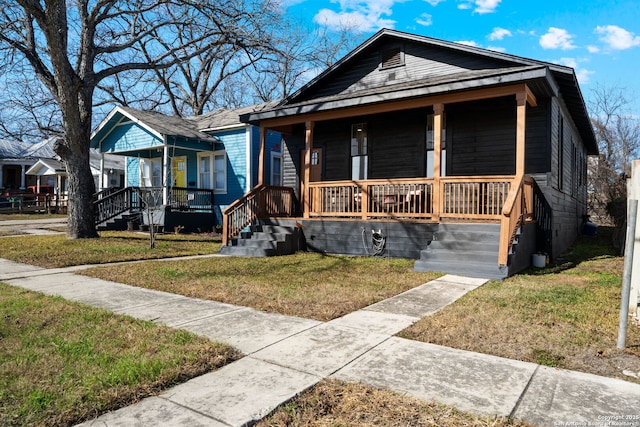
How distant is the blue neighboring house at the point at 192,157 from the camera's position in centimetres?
1705

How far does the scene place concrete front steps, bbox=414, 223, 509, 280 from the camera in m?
7.66

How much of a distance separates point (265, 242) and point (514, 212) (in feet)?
18.9

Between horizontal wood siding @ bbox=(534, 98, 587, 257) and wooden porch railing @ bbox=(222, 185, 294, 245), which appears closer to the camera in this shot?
horizontal wood siding @ bbox=(534, 98, 587, 257)

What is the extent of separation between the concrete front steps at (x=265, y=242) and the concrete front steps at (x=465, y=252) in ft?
12.2

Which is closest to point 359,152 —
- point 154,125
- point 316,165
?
point 316,165

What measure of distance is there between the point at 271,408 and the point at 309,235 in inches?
340

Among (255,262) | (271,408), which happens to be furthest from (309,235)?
(271,408)

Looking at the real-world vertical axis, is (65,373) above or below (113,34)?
below

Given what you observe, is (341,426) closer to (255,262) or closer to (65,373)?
(65,373)

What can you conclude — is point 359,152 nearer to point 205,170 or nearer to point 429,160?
point 429,160

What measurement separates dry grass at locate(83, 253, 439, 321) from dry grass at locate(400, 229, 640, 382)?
1.18 meters

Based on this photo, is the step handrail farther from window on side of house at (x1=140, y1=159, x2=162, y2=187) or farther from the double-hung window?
the double-hung window

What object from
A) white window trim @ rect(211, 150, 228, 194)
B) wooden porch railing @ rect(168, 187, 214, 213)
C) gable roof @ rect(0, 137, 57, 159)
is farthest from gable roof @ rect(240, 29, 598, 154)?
gable roof @ rect(0, 137, 57, 159)

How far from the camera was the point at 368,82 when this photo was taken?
13039 mm
